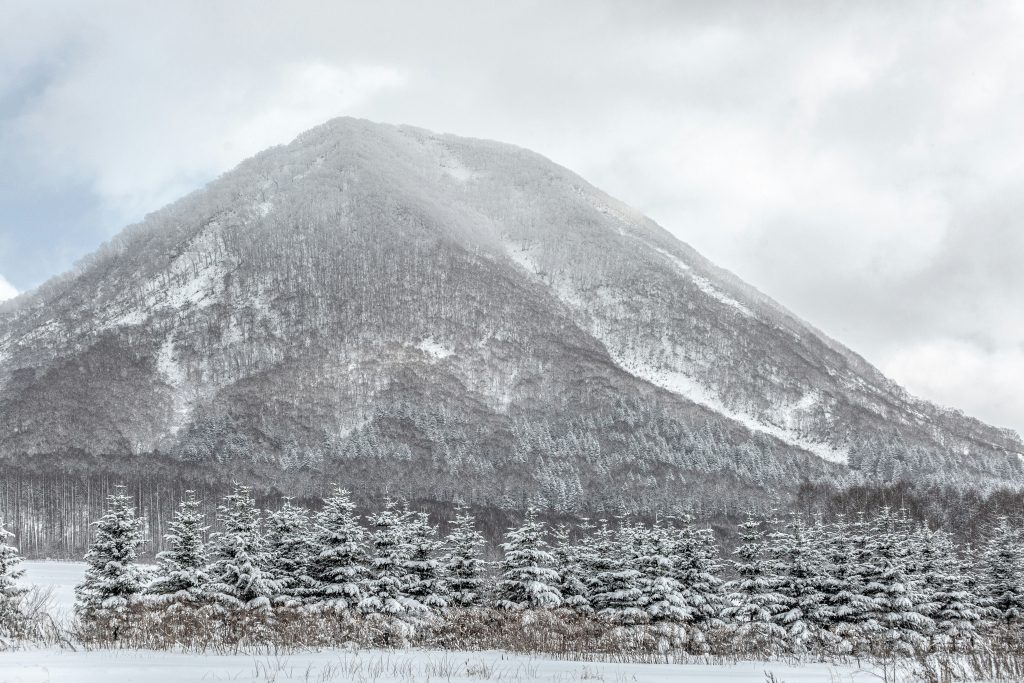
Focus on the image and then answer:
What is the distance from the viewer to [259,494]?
550 ft

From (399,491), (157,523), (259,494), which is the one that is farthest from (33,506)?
(399,491)

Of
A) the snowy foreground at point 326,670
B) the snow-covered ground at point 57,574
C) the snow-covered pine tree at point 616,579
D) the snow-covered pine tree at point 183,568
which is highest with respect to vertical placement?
the snowy foreground at point 326,670

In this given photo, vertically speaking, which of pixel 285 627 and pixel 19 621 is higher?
pixel 19 621

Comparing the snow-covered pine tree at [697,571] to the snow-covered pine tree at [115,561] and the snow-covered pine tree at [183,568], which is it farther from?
the snow-covered pine tree at [115,561]

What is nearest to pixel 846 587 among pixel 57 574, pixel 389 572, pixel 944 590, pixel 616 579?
pixel 616 579

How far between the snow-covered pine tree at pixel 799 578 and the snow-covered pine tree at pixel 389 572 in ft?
47.0

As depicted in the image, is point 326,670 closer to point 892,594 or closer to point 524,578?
point 524,578

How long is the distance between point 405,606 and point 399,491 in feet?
507

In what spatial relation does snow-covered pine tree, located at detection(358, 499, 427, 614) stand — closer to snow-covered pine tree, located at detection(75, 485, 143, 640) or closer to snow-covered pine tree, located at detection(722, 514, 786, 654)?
snow-covered pine tree, located at detection(75, 485, 143, 640)

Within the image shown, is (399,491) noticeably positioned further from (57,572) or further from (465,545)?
(465,545)

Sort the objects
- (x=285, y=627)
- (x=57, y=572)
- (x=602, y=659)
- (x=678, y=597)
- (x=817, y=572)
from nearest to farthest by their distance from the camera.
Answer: (x=602, y=659) → (x=285, y=627) → (x=817, y=572) → (x=678, y=597) → (x=57, y=572)

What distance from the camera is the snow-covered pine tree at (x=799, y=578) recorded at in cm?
3180

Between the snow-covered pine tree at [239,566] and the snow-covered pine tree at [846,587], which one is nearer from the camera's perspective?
the snow-covered pine tree at [239,566]

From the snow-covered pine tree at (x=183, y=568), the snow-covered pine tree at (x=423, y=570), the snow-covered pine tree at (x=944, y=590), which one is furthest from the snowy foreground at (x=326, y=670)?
the snow-covered pine tree at (x=944, y=590)
